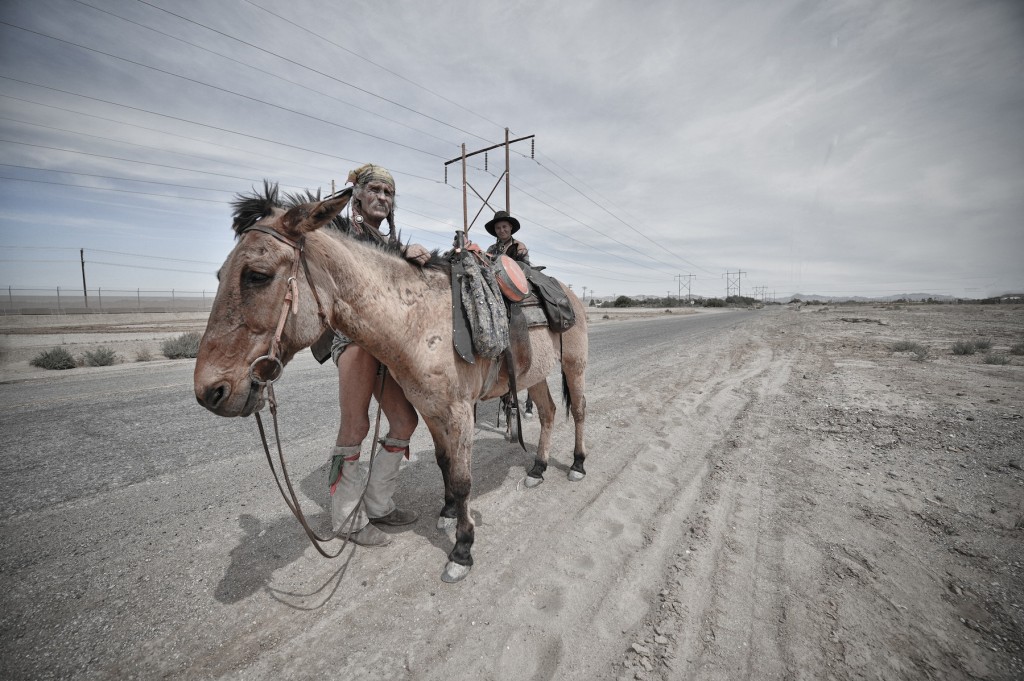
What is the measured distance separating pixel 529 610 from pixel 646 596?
A: 68 centimetres

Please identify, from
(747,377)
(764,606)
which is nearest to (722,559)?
(764,606)

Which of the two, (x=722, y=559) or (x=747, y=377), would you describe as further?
(x=747, y=377)

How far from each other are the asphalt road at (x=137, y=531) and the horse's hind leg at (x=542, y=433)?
46 centimetres

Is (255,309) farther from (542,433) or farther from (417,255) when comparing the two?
(542,433)

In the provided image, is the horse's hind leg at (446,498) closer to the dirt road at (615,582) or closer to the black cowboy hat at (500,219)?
the dirt road at (615,582)

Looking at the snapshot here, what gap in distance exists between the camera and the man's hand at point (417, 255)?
2.39 m

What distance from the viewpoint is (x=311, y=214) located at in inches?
70.4

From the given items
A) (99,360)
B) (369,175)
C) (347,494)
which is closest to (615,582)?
(347,494)

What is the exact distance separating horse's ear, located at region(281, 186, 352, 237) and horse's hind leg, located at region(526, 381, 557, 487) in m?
2.55

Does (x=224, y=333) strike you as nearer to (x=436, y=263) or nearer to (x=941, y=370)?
(x=436, y=263)

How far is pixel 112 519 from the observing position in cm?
270

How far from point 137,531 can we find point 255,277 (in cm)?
235

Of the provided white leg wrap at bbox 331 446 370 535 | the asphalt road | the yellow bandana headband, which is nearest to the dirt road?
the asphalt road

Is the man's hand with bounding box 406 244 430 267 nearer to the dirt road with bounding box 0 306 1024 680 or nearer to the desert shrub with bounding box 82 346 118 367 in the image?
the dirt road with bounding box 0 306 1024 680
